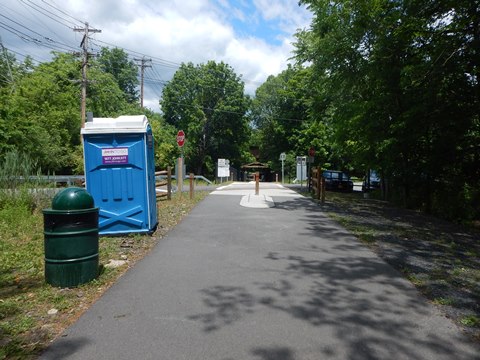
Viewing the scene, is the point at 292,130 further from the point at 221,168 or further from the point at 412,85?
the point at 412,85

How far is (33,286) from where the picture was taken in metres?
5.11

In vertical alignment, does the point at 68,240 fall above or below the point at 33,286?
above

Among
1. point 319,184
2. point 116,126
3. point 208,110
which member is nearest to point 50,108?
point 208,110

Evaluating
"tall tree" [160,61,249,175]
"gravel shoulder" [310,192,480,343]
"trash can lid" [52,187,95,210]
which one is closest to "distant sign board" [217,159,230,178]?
"tall tree" [160,61,249,175]

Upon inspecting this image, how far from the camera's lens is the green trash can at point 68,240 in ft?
16.1

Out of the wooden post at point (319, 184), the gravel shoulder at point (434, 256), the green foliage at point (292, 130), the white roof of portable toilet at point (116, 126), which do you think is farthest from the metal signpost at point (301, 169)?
the white roof of portable toilet at point (116, 126)

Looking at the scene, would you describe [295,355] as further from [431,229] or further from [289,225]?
[431,229]

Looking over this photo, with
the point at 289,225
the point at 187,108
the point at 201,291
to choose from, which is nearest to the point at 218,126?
the point at 187,108

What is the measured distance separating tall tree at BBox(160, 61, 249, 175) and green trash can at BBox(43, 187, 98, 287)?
146 ft

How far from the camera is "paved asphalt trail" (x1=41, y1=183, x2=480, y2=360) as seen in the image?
3.43 m

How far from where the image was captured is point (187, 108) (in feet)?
169

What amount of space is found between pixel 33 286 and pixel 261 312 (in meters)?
3.01

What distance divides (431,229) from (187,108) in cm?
4407

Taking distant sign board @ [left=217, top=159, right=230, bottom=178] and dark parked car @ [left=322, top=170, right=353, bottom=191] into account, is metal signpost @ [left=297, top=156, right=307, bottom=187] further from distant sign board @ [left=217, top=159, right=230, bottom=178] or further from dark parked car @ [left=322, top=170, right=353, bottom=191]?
distant sign board @ [left=217, top=159, right=230, bottom=178]
